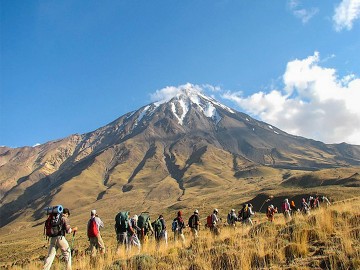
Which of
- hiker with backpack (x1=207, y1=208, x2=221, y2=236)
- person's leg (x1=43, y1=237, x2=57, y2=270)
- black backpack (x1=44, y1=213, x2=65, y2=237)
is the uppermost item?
black backpack (x1=44, y1=213, x2=65, y2=237)

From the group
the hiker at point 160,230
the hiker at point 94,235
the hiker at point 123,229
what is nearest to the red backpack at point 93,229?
the hiker at point 94,235

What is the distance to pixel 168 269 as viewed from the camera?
740 cm

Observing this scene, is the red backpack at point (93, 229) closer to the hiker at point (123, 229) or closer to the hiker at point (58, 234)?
the hiker at point (123, 229)

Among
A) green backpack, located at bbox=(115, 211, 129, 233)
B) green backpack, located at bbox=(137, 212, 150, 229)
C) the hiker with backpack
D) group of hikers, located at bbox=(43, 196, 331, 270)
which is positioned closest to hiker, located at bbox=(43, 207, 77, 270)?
group of hikers, located at bbox=(43, 196, 331, 270)

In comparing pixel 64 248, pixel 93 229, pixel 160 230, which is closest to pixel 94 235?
pixel 93 229

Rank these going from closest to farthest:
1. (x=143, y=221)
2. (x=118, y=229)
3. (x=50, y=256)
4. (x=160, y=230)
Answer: (x=50, y=256), (x=118, y=229), (x=143, y=221), (x=160, y=230)

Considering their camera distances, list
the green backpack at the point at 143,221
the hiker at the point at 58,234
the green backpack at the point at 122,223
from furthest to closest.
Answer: the green backpack at the point at 143,221
the green backpack at the point at 122,223
the hiker at the point at 58,234

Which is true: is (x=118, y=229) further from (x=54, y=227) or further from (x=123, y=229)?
(x=54, y=227)

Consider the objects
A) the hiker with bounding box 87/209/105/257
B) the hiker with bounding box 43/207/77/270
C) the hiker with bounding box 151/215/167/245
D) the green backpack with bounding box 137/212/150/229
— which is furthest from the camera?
the hiker with bounding box 151/215/167/245

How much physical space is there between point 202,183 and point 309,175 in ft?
241

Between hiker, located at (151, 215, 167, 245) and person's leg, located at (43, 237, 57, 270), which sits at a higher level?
person's leg, located at (43, 237, 57, 270)

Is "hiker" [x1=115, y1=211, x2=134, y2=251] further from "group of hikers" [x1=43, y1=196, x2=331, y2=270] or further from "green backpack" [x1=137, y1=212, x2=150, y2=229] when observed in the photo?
"green backpack" [x1=137, y1=212, x2=150, y2=229]

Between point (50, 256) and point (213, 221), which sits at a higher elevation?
point (50, 256)

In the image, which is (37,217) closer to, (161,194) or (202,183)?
(161,194)
